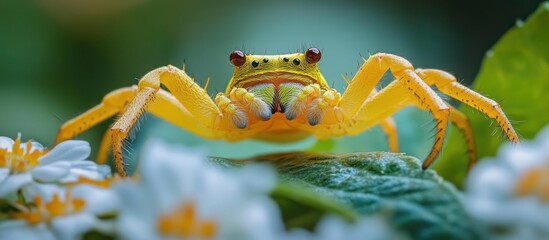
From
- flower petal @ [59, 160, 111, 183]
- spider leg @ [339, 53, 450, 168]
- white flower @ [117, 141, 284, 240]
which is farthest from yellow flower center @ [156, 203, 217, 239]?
spider leg @ [339, 53, 450, 168]

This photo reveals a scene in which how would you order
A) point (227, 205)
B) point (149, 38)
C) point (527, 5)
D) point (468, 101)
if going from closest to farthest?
point (227, 205)
point (468, 101)
point (527, 5)
point (149, 38)

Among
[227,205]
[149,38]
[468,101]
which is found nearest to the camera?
[227,205]

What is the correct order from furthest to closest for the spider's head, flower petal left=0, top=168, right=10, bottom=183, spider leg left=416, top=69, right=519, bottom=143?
the spider's head < spider leg left=416, top=69, right=519, bottom=143 < flower petal left=0, top=168, right=10, bottom=183

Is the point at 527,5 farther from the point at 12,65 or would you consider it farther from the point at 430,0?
the point at 12,65

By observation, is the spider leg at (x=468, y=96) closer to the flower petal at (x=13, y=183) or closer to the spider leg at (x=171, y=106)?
the spider leg at (x=171, y=106)

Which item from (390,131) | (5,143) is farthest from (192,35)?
(5,143)

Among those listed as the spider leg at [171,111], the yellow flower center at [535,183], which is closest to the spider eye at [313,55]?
the spider leg at [171,111]

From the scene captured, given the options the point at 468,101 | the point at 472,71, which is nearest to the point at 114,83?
the point at 472,71

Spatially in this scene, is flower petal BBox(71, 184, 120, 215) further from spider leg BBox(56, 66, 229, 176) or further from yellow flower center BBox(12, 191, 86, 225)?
spider leg BBox(56, 66, 229, 176)

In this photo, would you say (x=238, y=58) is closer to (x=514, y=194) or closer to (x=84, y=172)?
(x=84, y=172)
